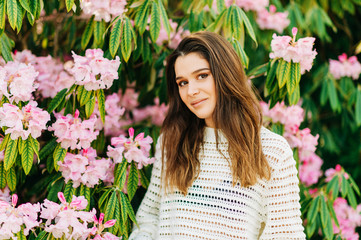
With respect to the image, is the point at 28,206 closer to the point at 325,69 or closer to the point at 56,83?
the point at 56,83

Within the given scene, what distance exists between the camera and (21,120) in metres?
1.53

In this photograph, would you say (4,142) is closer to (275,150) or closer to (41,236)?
(41,236)

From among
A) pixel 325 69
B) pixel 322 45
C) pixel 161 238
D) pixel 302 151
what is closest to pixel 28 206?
pixel 161 238

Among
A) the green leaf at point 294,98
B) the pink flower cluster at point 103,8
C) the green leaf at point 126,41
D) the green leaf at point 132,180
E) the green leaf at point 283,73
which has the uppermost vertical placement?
the pink flower cluster at point 103,8

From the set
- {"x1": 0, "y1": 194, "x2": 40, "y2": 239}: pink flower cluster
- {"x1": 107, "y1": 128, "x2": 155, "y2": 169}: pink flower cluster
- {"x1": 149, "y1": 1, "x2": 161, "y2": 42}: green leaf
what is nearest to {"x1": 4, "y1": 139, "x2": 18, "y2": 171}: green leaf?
{"x1": 0, "y1": 194, "x2": 40, "y2": 239}: pink flower cluster

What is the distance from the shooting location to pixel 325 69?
265 cm

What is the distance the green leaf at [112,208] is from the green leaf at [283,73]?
2.63ft

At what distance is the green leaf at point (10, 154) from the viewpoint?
4.94 ft

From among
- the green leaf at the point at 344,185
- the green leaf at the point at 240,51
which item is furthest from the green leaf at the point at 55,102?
the green leaf at the point at 344,185

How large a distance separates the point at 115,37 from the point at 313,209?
121 cm

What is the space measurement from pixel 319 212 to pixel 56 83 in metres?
1.43

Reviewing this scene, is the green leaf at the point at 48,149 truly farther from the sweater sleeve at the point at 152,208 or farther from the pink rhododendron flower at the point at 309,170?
the pink rhododendron flower at the point at 309,170

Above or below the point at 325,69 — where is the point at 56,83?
below

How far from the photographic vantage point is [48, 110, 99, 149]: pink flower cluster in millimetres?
1641
